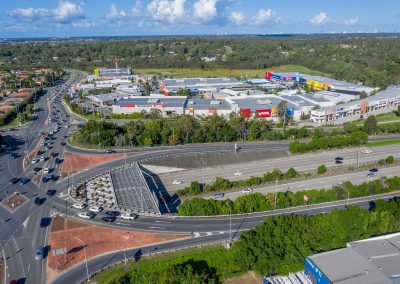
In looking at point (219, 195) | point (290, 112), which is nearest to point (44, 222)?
point (219, 195)

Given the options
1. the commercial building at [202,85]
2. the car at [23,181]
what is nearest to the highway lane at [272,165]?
the car at [23,181]

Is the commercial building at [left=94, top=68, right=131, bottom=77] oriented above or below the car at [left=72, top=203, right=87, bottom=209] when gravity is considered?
above

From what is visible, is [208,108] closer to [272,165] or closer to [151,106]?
[151,106]

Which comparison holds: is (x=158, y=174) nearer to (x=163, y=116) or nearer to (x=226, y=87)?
(x=163, y=116)

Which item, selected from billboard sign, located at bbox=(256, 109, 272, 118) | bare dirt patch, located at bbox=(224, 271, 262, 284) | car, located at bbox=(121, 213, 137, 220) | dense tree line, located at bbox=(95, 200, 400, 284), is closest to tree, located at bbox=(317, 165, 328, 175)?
dense tree line, located at bbox=(95, 200, 400, 284)

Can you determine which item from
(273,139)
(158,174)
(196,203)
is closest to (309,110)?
A: (273,139)

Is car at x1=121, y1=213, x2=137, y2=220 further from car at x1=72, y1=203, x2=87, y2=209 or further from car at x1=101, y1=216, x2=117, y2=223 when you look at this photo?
car at x1=72, y1=203, x2=87, y2=209

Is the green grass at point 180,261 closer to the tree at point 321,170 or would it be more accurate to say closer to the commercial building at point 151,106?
the tree at point 321,170
